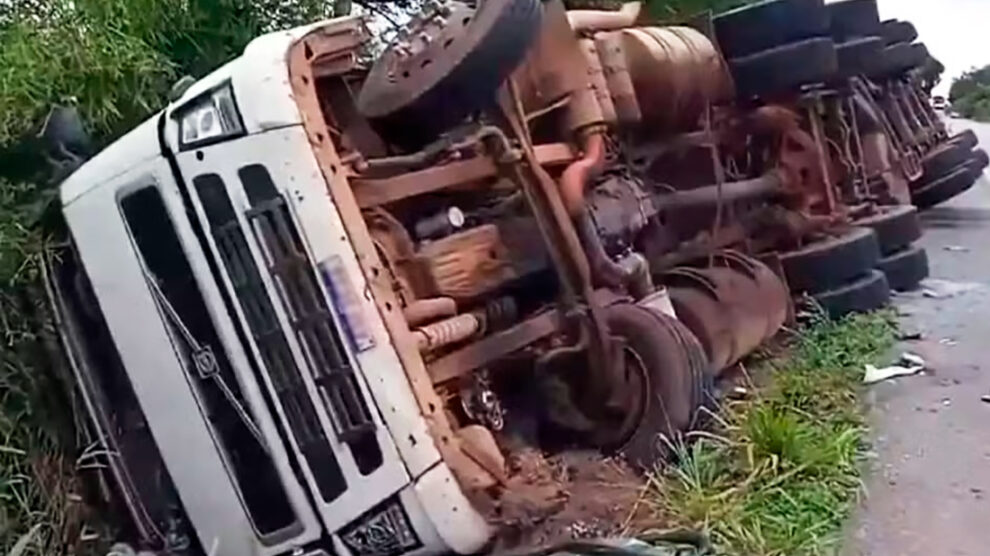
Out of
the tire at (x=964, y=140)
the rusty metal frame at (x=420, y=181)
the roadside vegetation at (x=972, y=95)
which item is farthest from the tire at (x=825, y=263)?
the roadside vegetation at (x=972, y=95)

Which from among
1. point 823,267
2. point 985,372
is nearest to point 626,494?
point 985,372

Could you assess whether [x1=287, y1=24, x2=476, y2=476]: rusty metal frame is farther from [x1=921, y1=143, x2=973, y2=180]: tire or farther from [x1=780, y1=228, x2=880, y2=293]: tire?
[x1=921, y1=143, x2=973, y2=180]: tire

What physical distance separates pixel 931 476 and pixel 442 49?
1857mm

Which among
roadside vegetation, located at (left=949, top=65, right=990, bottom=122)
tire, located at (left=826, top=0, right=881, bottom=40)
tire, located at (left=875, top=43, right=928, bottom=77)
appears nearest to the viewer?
tire, located at (left=826, top=0, right=881, bottom=40)

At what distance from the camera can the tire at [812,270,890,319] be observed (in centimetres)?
601

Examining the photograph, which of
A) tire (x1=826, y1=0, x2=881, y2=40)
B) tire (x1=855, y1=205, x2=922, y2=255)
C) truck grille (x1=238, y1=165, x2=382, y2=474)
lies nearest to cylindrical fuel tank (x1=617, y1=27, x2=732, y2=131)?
tire (x1=826, y1=0, x2=881, y2=40)

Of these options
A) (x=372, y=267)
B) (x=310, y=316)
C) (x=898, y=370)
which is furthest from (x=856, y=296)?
(x=310, y=316)

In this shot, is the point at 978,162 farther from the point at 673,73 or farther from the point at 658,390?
the point at 658,390

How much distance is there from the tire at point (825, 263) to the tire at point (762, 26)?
2.95ft

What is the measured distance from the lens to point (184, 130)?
3.48 meters

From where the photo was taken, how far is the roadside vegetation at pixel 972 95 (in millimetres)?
16828

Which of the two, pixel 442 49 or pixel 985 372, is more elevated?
pixel 442 49

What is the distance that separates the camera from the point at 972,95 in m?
17.5

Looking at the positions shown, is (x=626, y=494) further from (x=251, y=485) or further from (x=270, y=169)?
(x=270, y=169)
